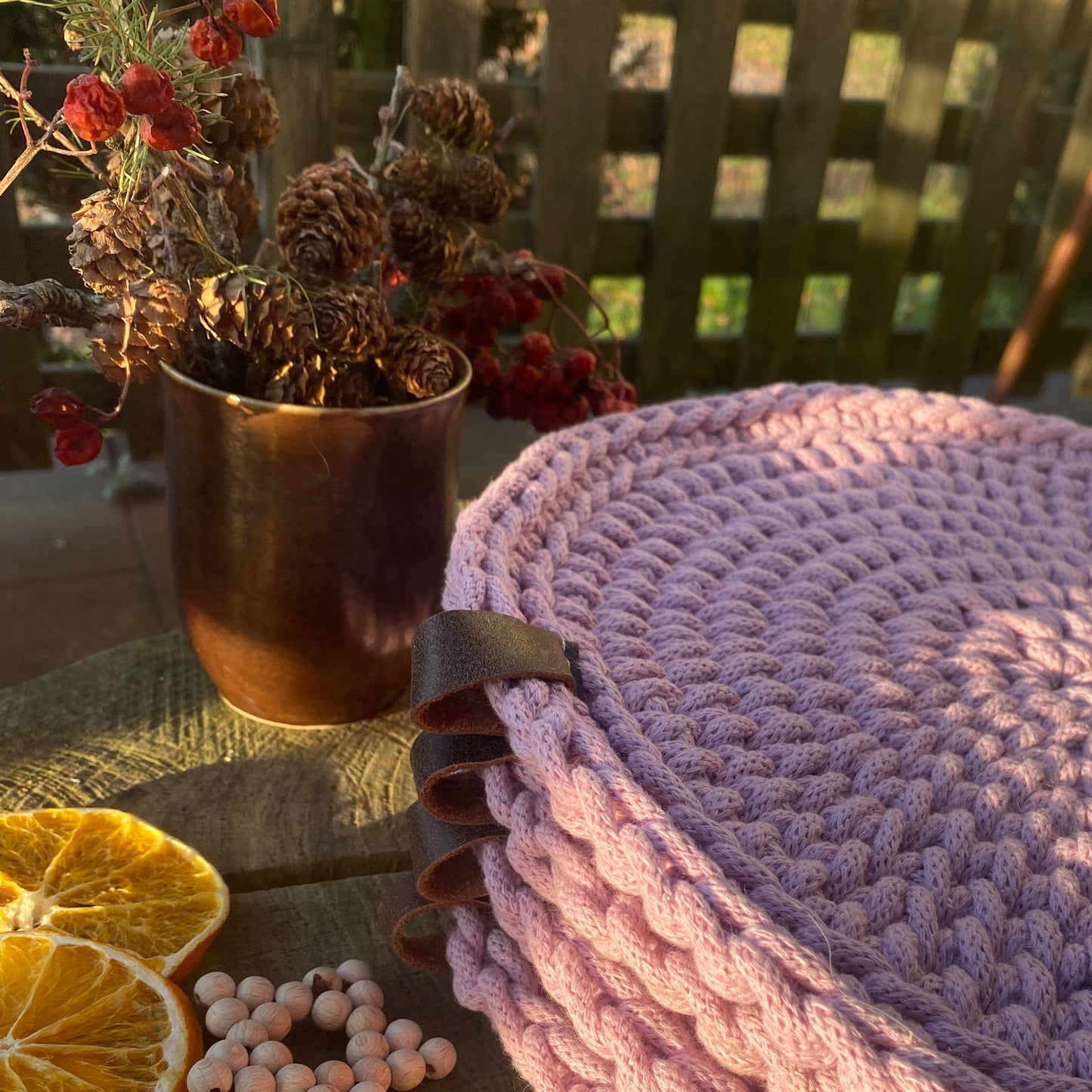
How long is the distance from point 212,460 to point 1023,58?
5.18ft

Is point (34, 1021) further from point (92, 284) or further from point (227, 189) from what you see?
point (227, 189)

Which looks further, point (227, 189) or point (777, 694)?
point (227, 189)

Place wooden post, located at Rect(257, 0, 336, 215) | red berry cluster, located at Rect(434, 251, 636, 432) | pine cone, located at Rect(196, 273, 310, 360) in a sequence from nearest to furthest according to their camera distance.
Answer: pine cone, located at Rect(196, 273, 310, 360) < red berry cluster, located at Rect(434, 251, 636, 432) < wooden post, located at Rect(257, 0, 336, 215)

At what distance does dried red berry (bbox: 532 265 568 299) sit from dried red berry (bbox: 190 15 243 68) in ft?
1.20

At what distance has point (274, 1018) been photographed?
60 centimetres

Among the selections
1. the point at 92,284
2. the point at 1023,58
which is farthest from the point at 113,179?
the point at 1023,58


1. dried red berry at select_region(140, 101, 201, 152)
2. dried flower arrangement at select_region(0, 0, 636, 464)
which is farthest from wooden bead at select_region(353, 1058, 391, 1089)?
dried red berry at select_region(140, 101, 201, 152)

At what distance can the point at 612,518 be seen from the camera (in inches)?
26.9

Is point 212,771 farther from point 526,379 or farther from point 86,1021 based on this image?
point 526,379

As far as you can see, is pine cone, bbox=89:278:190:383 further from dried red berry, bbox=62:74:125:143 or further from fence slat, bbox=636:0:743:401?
fence slat, bbox=636:0:743:401

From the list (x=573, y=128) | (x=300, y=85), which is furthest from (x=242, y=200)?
(x=573, y=128)

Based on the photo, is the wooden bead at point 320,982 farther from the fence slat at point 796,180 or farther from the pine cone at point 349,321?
the fence slat at point 796,180

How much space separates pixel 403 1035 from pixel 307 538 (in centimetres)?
→ 32

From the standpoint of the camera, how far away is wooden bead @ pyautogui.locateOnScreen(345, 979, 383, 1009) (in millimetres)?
628
